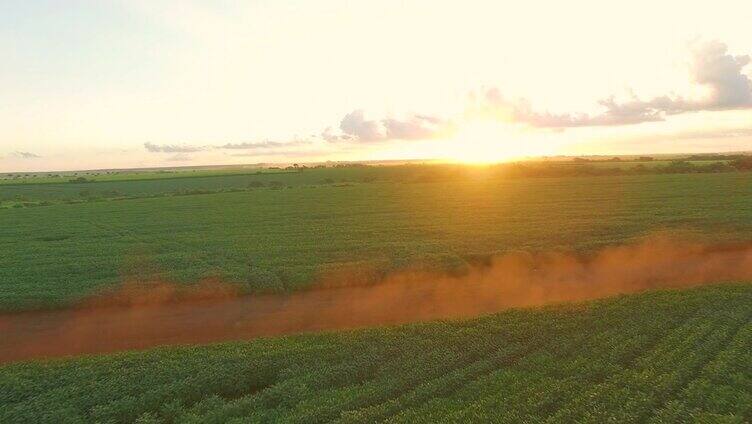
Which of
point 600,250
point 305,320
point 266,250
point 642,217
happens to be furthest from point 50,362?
point 642,217

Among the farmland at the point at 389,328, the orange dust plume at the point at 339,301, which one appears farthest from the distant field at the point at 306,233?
the orange dust plume at the point at 339,301

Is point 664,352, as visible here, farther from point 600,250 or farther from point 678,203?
point 678,203

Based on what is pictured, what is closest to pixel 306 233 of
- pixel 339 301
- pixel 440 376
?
pixel 339 301

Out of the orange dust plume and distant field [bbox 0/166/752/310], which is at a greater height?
distant field [bbox 0/166/752/310]

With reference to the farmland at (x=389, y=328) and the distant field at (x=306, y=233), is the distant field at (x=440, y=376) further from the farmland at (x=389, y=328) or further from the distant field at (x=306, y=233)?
the distant field at (x=306, y=233)

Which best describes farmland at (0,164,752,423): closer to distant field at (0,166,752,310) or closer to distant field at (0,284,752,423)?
distant field at (0,284,752,423)

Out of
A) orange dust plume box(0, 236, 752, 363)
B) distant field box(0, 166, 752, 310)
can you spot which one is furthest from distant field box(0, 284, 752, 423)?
distant field box(0, 166, 752, 310)
